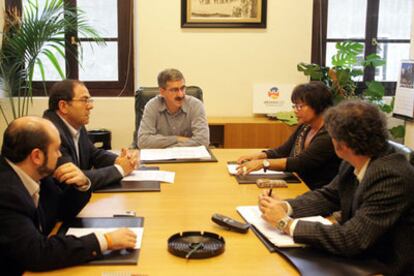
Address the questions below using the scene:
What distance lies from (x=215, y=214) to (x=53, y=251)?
65cm

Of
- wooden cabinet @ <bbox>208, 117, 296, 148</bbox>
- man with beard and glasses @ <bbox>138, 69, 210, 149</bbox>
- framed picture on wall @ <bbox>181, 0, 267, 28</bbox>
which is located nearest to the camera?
man with beard and glasses @ <bbox>138, 69, 210, 149</bbox>

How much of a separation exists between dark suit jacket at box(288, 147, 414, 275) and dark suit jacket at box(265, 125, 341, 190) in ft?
3.15

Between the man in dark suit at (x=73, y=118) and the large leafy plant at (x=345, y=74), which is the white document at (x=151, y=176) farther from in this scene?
the large leafy plant at (x=345, y=74)

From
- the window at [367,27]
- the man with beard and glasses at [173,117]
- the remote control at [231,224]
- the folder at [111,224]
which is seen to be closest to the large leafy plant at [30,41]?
the man with beard and glasses at [173,117]

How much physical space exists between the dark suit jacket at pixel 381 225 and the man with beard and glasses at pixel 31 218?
614 millimetres

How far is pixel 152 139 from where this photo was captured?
3496mm

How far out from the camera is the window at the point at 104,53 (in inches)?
193

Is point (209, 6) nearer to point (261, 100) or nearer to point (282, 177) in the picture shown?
point (261, 100)

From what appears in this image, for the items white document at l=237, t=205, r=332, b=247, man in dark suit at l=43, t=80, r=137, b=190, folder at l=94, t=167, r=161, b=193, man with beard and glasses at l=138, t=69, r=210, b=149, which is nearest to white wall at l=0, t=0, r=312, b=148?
man with beard and glasses at l=138, t=69, r=210, b=149

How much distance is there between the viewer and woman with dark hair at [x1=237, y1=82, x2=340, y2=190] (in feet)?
8.76

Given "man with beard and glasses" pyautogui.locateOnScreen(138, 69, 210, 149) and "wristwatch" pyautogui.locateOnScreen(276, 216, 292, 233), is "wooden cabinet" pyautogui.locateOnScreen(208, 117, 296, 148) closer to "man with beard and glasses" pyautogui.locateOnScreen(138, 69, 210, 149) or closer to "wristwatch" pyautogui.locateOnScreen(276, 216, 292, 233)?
"man with beard and glasses" pyautogui.locateOnScreen(138, 69, 210, 149)

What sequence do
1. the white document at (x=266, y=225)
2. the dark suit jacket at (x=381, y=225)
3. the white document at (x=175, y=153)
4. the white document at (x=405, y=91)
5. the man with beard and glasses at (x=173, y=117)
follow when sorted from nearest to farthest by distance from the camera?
the dark suit jacket at (x=381, y=225)
the white document at (x=266, y=225)
the white document at (x=175, y=153)
the man with beard and glasses at (x=173, y=117)
the white document at (x=405, y=91)

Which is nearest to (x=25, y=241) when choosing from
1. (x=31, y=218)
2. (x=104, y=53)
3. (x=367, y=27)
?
(x=31, y=218)

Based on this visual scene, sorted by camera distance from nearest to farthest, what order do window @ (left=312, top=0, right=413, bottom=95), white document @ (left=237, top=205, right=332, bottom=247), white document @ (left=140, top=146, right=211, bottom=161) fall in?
white document @ (left=237, top=205, right=332, bottom=247), white document @ (left=140, top=146, right=211, bottom=161), window @ (left=312, top=0, right=413, bottom=95)
